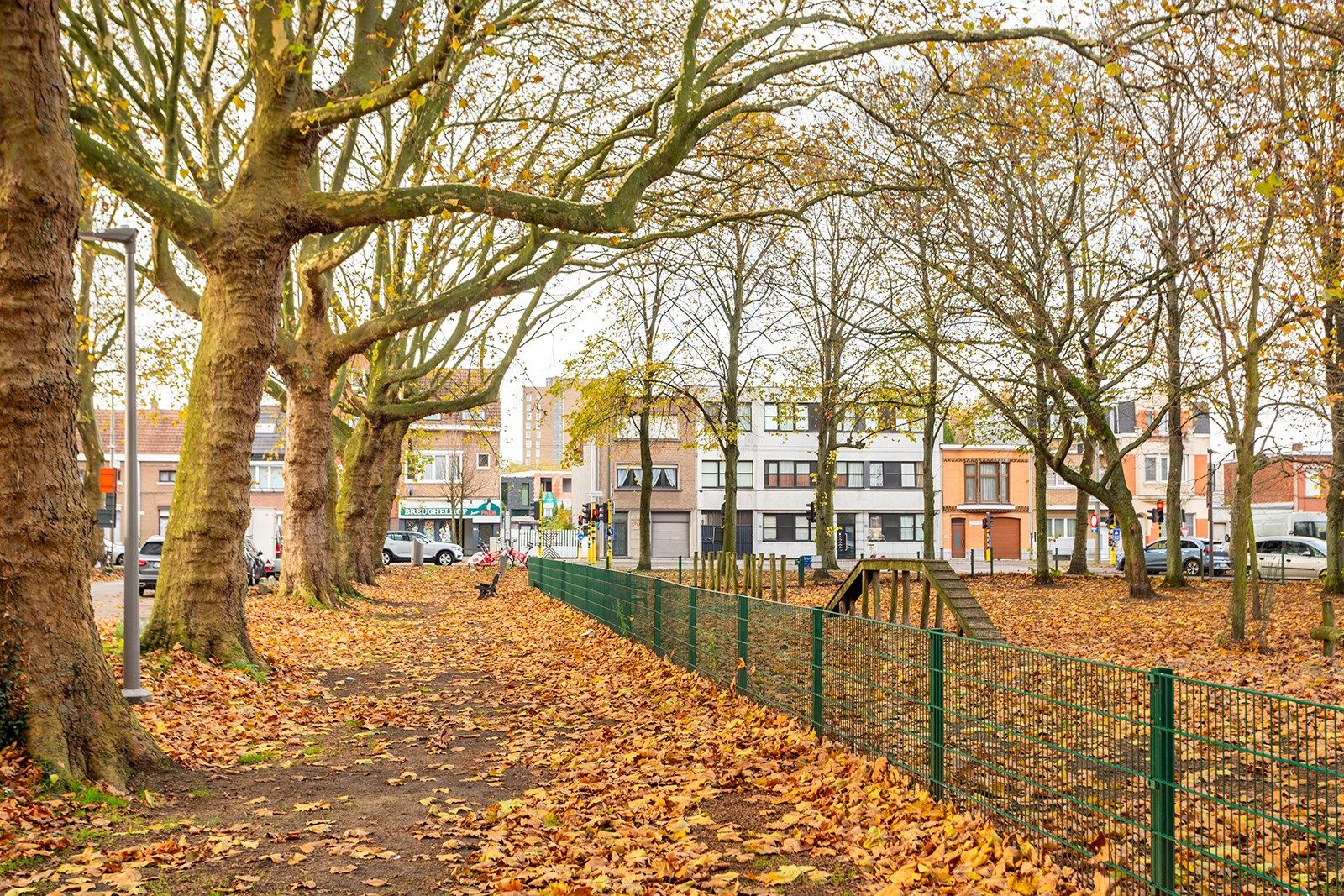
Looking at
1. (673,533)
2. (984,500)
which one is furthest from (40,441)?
(984,500)

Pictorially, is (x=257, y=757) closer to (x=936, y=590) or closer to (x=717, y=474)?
(x=936, y=590)

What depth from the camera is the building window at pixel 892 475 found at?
71.4m

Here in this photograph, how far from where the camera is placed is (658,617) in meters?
15.7

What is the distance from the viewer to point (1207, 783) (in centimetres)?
536

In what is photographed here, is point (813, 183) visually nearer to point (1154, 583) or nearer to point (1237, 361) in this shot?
point (1237, 361)

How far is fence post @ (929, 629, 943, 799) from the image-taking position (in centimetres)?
723

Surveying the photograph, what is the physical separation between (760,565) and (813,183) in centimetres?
670

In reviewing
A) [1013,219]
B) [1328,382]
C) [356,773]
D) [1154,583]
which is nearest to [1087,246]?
[1013,219]

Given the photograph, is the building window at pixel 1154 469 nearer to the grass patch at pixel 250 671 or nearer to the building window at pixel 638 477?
the building window at pixel 638 477

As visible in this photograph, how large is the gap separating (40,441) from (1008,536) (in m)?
71.2

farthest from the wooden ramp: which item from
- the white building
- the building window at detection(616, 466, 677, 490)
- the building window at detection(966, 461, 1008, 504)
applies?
the building window at detection(966, 461, 1008, 504)

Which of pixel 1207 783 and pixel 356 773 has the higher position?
pixel 1207 783

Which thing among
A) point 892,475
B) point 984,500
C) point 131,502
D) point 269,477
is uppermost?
point 269,477

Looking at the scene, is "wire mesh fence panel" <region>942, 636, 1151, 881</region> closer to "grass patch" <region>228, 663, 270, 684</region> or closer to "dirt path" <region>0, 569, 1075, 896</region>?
"dirt path" <region>0, 569, 1075, 896</region>
